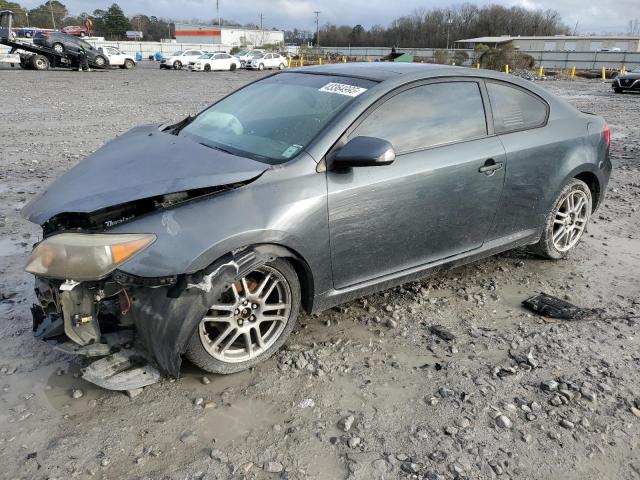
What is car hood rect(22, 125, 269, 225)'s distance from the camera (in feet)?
9.28

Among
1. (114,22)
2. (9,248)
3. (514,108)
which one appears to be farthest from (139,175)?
(114,22)

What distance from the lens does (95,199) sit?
111 inches

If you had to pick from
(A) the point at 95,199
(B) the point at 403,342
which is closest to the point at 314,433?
(B) the point at 403,342

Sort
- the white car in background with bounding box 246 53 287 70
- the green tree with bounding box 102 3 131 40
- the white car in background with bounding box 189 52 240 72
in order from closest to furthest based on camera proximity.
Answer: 1. the white car in background with bounding box 189 52 240 72
2. the white car in background with bounding box 246 53 287 70
3. the green tree with bounding box 102 3 131 40

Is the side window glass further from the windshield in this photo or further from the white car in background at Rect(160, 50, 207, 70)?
the white car in background at Rect(160, 50, 207, 70)

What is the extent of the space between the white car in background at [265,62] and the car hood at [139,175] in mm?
43189

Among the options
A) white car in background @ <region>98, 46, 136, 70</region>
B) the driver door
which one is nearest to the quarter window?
the driver door

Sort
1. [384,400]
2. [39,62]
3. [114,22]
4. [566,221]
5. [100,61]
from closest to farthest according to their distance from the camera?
1. [384,400]
2. [566,221]
3. [39,62]
4. [100,61]
5. [114,22]

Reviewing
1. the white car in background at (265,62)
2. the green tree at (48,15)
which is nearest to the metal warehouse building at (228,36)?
the green tree at (48,15)

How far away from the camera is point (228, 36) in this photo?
87.7 meters

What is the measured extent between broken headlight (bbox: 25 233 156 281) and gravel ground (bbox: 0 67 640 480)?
2.39ft

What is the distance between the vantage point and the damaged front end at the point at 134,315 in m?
2.67

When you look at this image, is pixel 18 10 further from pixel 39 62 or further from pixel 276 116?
pixel 276 116

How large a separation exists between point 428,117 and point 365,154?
85cm
